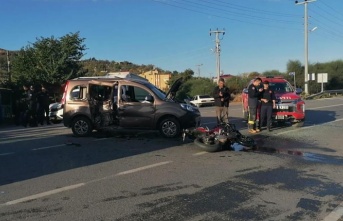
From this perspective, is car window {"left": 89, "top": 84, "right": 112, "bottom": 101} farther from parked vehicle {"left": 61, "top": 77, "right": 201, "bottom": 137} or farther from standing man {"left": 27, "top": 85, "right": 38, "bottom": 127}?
standing man {"left": 27, "top": 85, "right": 38, "bottom": 127}

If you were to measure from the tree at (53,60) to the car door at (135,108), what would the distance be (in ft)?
97.7

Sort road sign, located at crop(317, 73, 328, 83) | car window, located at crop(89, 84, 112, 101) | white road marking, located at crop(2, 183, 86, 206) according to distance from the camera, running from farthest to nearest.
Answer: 1. road sign, located at crop(317, 73, 328, 83)
2. car window, located at crop(89, 84, 112, 101)
3. white road marking, located at crop(2, 183, 86, 206)

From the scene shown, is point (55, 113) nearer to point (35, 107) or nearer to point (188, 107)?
point (35, 107)

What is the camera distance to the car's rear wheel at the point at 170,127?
11.9 meters

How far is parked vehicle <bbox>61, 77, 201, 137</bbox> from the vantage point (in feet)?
39.1

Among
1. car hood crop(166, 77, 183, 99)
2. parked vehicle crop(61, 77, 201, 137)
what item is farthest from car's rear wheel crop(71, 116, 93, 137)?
car hood crop(166, 77, 183, 99)

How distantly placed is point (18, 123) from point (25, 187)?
13584 millimetres

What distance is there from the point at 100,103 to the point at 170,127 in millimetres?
2361

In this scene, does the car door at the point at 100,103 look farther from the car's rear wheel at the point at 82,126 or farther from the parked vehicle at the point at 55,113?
the parked vehicle at the point at 55,113

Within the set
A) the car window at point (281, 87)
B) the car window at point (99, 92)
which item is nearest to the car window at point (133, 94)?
the car window at point (99, 92)

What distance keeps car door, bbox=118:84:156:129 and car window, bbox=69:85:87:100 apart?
1291mm

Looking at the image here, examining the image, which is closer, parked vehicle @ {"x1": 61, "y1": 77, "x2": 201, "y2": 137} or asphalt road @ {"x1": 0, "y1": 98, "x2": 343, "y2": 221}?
asphalt road @ {"x1": 0, "y1": 98, "x2": 343, "y2": 221}

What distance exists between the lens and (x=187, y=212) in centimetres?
524

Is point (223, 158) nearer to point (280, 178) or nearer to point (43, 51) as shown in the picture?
point (280, 178)
